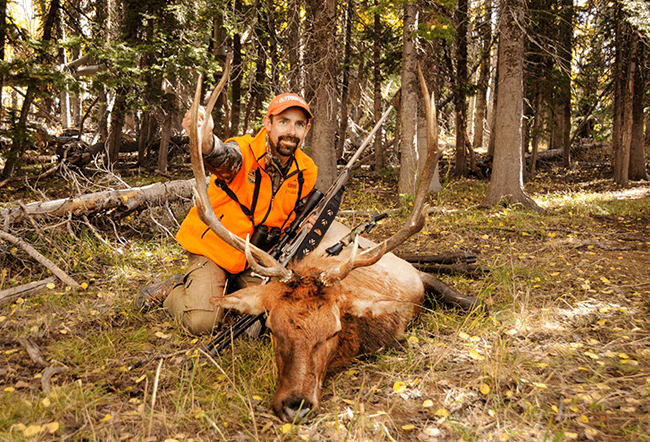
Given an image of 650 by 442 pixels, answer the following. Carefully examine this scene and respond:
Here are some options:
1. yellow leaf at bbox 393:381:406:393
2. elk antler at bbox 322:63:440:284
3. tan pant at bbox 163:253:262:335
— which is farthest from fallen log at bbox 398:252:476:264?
yellow leaf at bbox 393:381:406:393

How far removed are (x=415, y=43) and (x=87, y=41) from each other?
262 inches

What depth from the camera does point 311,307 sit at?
9.55 feet

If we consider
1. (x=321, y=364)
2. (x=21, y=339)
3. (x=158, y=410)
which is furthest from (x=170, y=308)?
(x=321, y=364)

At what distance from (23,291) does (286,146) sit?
3178 millimetres

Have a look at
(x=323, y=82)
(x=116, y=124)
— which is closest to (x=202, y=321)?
(x=323, y=82)

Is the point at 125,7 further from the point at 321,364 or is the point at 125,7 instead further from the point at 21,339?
the point at 321,364

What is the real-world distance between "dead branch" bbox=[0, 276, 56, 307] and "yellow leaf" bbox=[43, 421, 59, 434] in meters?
2.53

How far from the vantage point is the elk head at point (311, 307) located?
105 inches

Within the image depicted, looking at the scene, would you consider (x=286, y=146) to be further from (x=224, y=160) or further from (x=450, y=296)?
(x=450, y=296)

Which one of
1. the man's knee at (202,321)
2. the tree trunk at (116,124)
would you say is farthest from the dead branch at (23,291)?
the tree trunk at (116,124)

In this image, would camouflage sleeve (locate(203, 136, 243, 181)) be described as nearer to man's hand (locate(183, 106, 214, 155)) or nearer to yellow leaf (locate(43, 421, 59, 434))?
man's hand (locate(183, 106, 214, 155))

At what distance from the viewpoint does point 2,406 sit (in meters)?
2.52

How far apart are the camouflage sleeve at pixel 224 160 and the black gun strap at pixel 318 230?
0.93m

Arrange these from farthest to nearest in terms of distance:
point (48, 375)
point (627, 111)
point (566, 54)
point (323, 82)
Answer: point (566, 54)
point (627, 111)
point (323, 82)
point (48, 375)
